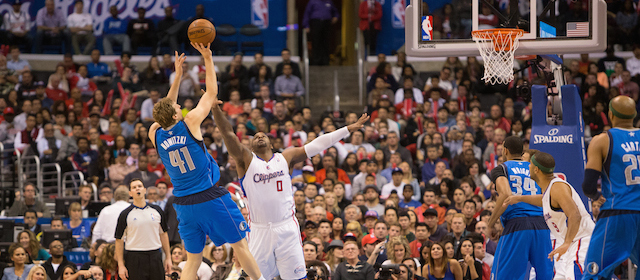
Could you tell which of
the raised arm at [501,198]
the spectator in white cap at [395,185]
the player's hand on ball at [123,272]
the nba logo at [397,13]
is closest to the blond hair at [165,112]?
the player's hand on ball at [123,272]

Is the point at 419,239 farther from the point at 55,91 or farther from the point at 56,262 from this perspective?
the point at 55,91

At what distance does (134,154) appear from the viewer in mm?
15180

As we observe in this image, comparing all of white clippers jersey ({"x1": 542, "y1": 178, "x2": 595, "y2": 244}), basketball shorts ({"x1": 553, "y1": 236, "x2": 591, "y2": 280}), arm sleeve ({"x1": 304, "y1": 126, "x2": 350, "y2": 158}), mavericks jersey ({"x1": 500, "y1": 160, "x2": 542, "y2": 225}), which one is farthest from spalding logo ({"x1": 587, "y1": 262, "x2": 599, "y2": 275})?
arm sleeve ({"x1": 304, "y1": 126, "x2": 350, "y2": 158})

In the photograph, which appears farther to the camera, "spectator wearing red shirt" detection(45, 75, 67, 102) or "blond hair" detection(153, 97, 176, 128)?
"spectator wearing red shirt" detection(45, 75, 67, 102)

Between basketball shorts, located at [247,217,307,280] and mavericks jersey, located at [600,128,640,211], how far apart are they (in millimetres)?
3169

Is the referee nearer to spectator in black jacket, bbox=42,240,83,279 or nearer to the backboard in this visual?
spectator in black jacket, bbox=42,240,83,279

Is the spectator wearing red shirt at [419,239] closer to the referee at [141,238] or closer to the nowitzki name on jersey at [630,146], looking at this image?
the referee at [141,238]

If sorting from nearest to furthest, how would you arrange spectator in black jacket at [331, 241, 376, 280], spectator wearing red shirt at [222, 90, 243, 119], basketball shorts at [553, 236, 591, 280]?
1. basketball shorts at [553, 236, 591, 280]
2. spectator in black jacket at [331, 241, 376, 280]
3. spectator wearing red shirt at [222, 90, 243, 119]

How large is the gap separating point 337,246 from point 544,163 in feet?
14.9

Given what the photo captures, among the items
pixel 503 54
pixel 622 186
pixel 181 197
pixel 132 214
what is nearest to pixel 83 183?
pixel 132 214

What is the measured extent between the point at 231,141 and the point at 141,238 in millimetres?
3236

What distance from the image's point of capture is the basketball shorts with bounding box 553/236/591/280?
7.36 metres

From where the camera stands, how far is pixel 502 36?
9.48 metres

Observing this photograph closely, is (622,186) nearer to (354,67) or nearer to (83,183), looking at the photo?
(83,183)
